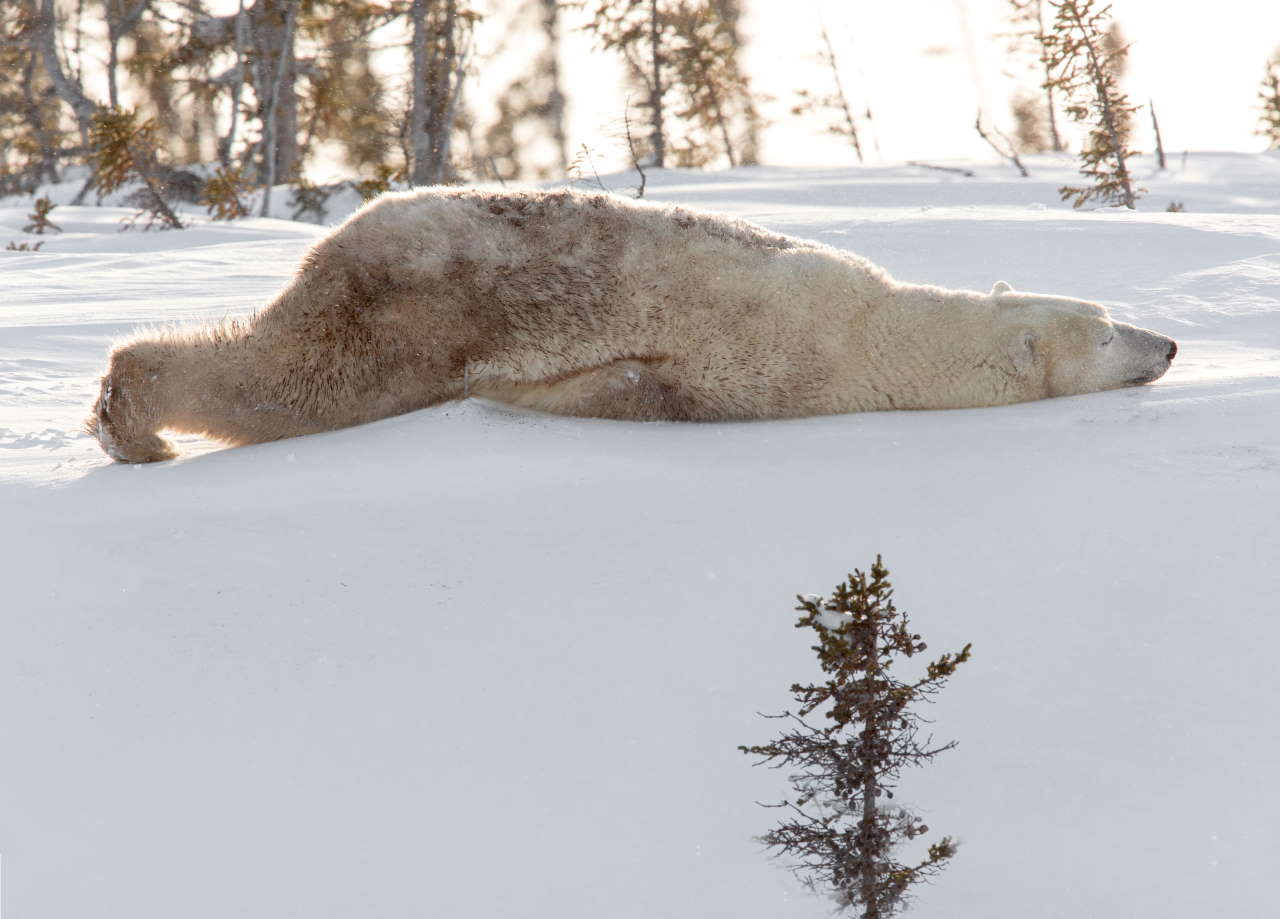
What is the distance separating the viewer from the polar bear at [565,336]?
447 centimetres

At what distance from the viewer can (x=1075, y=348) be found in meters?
4.97

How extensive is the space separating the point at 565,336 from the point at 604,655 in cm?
161

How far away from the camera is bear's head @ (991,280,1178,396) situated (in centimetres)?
494

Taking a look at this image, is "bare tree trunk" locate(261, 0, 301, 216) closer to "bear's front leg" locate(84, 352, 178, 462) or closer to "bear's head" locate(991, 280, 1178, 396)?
"bear's front leg" locate(84, 352, 178, 462)

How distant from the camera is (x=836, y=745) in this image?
107 inches

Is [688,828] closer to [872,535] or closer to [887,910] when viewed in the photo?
[887,910]

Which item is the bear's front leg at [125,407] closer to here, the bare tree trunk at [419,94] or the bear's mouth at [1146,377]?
the bear's mouth at [1146,377]

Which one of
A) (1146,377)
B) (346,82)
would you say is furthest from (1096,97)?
(346,82)

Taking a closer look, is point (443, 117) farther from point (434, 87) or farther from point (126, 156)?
point (126, 156)

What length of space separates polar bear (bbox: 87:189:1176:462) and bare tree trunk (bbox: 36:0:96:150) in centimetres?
1613

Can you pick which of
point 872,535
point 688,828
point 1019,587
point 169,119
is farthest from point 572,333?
point 169,119

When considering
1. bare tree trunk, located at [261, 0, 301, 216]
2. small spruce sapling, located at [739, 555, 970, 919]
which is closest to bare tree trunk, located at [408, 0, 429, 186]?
bare tree trunk, located at [261, 0, 301, 216]

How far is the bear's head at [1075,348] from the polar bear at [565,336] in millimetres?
12

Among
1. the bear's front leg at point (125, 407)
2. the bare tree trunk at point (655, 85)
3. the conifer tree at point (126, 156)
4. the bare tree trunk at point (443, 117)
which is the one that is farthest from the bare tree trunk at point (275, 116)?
the bear's front leg at point (125, 407)
